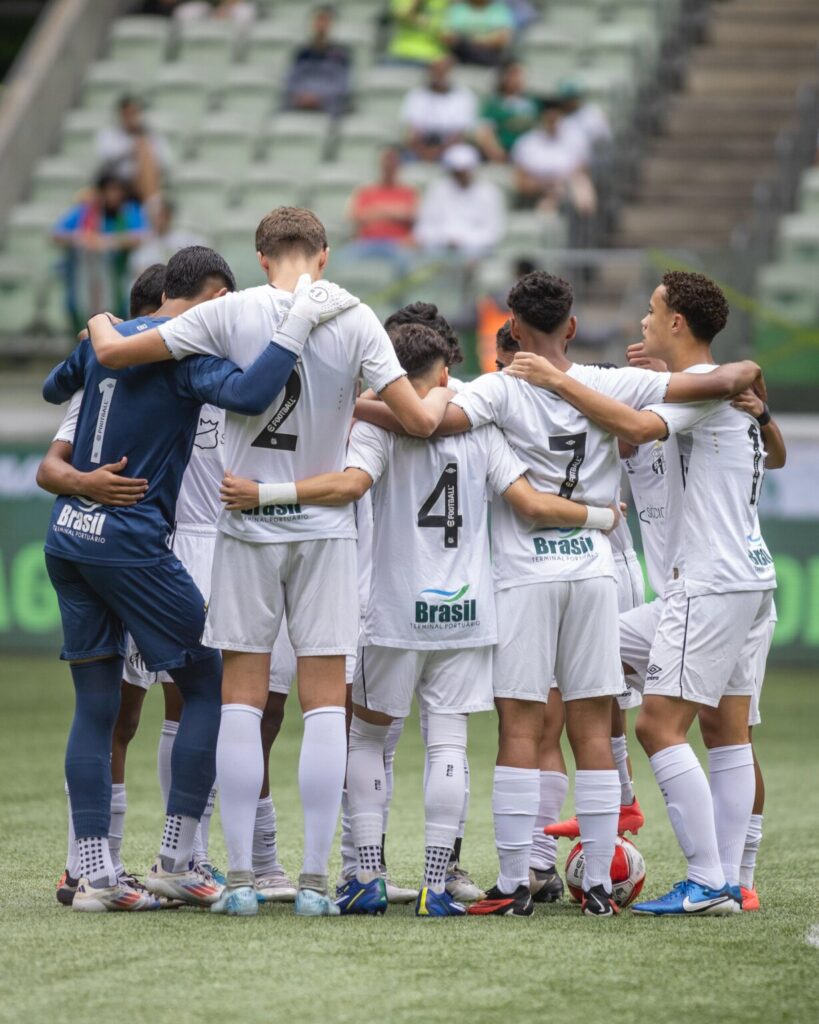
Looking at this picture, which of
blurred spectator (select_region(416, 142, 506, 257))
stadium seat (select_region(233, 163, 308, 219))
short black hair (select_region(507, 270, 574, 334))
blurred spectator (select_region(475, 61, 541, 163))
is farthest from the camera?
stadium seat (select_region(233, 163, 308, 219))

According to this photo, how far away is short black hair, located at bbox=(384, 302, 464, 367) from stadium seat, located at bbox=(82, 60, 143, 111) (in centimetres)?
1352

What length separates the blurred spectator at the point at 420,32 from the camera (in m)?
18.1

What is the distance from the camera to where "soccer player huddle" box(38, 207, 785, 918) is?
17.5 ft

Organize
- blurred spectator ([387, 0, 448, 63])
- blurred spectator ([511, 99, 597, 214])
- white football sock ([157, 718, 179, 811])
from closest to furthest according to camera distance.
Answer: white football sock ([157, 718, 179, 811]), blurred spectator ([511, 99, 597, 214]), blurred spectator ([387, 0, 448, 63])

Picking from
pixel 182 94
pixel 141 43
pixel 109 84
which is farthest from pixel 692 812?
pixel 141 43

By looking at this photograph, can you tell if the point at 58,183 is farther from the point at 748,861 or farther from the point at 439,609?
the point at 748,861

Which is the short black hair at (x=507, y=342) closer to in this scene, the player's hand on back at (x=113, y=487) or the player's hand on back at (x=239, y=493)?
the player's hand on back at (x=239, y=493)

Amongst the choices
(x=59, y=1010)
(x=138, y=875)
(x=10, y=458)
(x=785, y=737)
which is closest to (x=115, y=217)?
(x=10, y=458)

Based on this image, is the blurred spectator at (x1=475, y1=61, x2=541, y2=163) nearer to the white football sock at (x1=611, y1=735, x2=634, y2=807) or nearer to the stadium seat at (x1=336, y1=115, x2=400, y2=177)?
the stadium seat at (x1=336, y1=115, x2=400, y2=177)

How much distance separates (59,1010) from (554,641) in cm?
203

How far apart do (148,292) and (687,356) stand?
1.85 metres

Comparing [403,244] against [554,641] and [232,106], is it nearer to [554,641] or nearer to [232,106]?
[232,106]

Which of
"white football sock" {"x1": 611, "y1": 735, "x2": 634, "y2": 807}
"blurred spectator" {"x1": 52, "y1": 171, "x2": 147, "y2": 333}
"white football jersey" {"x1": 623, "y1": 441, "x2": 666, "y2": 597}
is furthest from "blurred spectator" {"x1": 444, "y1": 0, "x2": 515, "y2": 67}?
"white football sock" {"x1": 611, "y1": 735, "x2": 634, "y2": 807}

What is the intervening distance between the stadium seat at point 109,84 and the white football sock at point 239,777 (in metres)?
14.4
